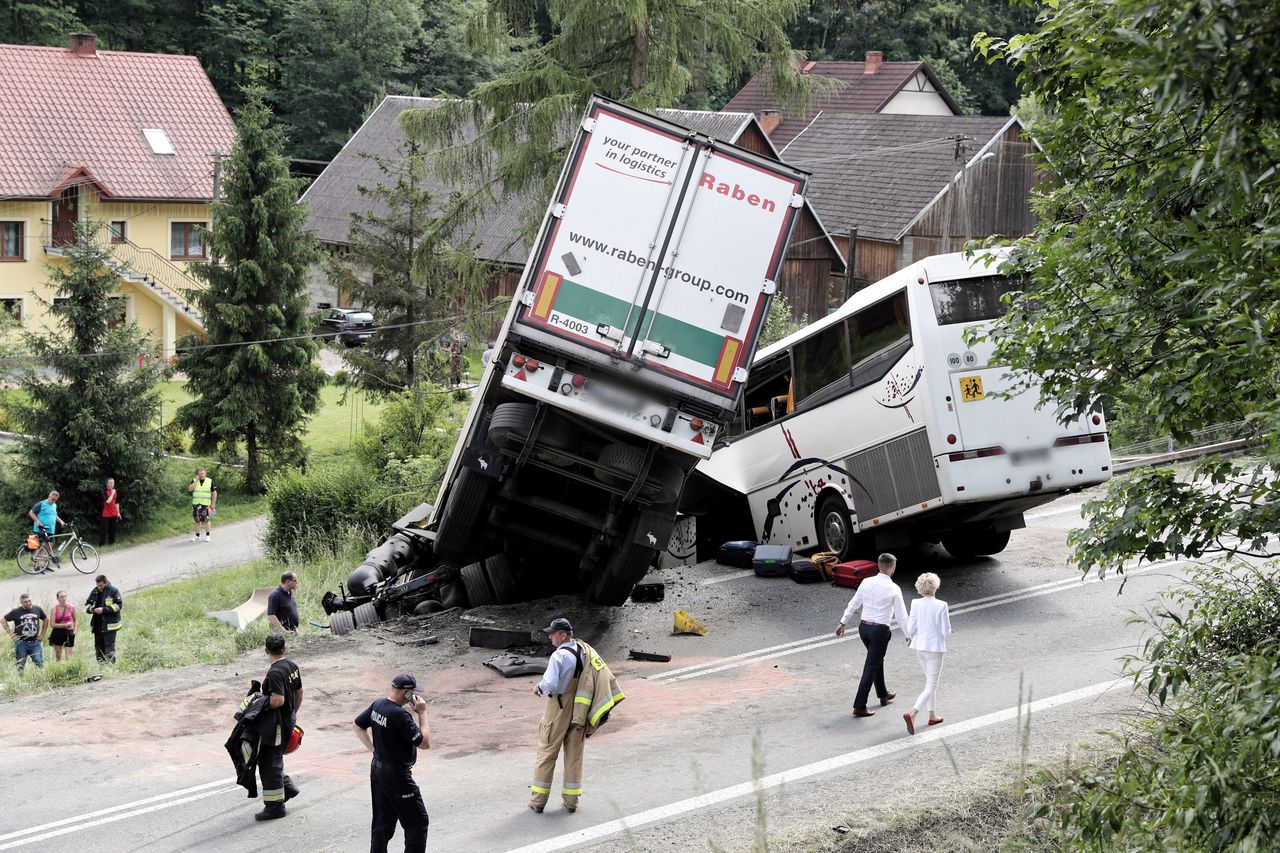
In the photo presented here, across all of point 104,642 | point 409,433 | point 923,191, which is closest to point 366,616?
point 104,642

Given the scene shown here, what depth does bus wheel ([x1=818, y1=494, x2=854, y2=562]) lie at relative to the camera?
1666 centimetres

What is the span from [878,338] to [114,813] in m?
9.72

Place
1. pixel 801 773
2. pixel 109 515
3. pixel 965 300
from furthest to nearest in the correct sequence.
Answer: pixel 109 515 → pixel 965 300 → pixel 801 773

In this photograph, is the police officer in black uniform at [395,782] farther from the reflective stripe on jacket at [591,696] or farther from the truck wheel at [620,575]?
the truck wheel at [620,575]

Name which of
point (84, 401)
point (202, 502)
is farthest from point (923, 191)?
point (84, 401)

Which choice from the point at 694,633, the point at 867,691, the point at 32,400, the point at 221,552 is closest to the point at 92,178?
the point at 32,400

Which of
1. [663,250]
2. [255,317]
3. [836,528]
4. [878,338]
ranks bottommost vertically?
[836,528]

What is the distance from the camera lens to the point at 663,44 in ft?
74.2

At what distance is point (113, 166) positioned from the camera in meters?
49.8

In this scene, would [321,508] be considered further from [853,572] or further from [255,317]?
[255,317]

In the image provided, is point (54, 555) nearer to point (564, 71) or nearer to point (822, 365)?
point (564, 71)

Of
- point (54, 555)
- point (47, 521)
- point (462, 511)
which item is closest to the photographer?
point (462, 511)

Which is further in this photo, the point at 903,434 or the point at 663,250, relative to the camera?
the point at 903,434

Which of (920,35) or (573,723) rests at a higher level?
(920,35)
